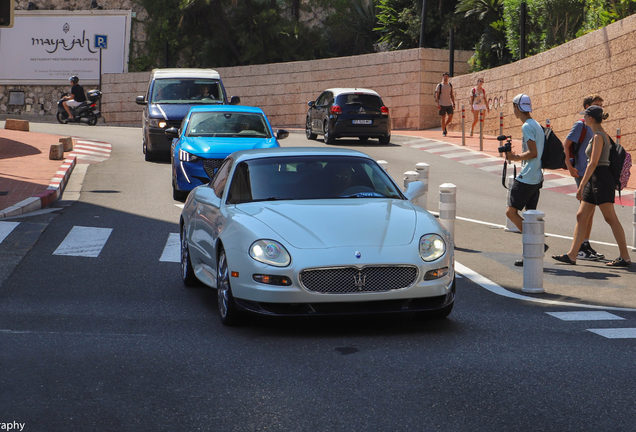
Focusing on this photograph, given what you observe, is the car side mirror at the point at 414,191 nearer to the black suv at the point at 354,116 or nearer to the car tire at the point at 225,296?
the car tire at the point at 225,296

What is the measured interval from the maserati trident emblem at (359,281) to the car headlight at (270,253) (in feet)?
1.54

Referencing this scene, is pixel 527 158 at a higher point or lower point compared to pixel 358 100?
lower

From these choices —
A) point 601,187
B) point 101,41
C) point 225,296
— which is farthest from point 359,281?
point 101,41

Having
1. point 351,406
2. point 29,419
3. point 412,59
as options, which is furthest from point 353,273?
point 412,59

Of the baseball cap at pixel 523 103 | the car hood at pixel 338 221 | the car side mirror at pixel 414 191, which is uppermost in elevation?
the baseball cap at pixel 523 103

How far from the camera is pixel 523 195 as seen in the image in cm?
1026

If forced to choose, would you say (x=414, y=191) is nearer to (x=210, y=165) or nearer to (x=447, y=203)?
(x=447, y=203)

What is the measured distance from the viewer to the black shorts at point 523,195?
1025 centimetres

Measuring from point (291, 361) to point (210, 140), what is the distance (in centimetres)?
991

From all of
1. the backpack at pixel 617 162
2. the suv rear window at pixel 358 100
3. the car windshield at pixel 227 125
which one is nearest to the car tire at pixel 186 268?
the backpack at pixel 617 162

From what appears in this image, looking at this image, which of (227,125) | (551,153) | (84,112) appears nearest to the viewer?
(551,153)

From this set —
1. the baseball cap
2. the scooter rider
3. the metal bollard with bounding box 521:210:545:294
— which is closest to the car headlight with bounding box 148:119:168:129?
the baseball cap

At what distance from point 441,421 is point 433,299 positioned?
86.5 inches

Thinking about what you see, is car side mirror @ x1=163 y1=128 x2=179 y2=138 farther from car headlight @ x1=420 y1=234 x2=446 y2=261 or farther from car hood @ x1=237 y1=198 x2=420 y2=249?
car headlight @ x1=420 y1=234 x2=446 y2=261
